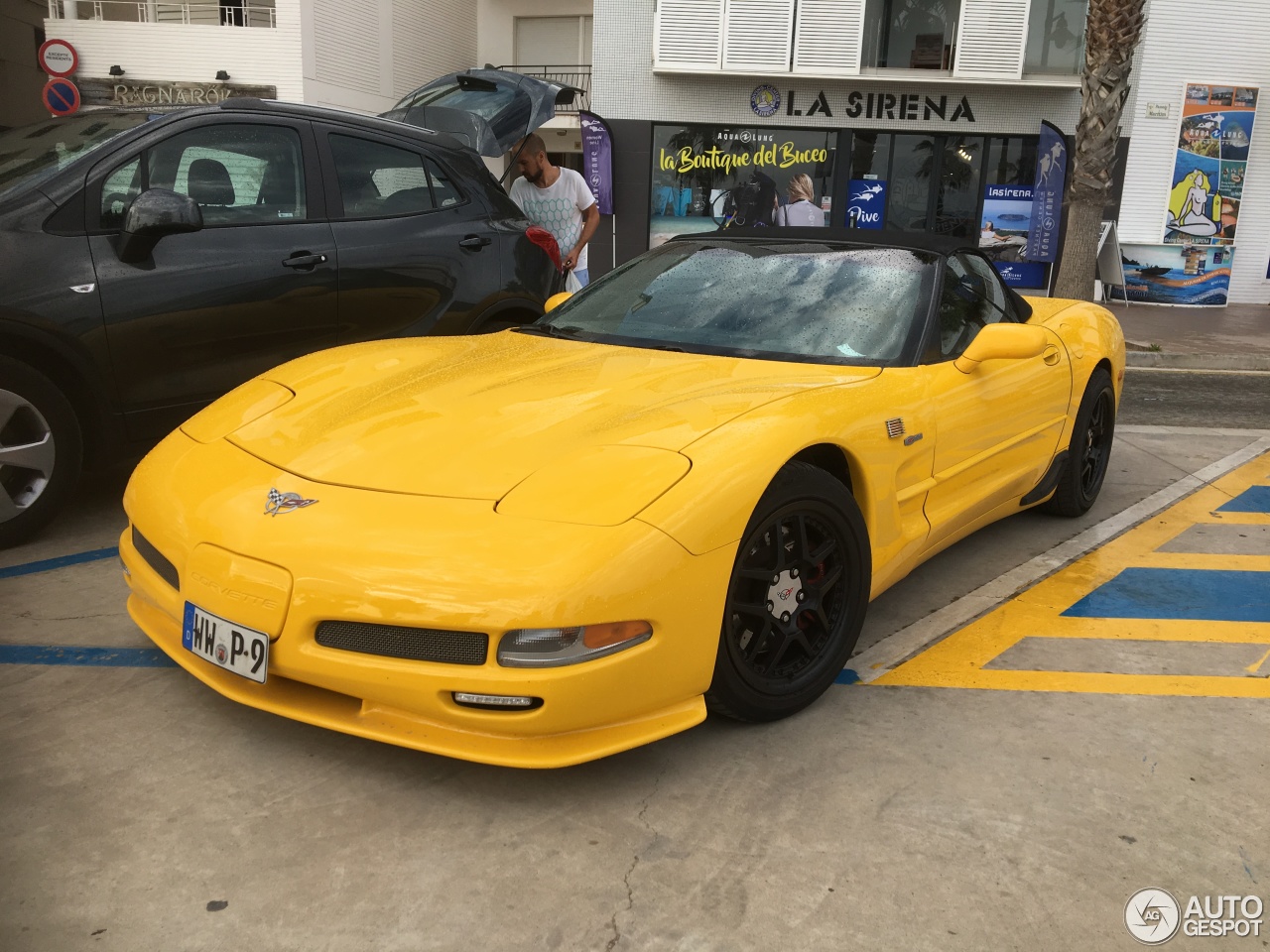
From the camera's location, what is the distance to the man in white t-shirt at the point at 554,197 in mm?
7621

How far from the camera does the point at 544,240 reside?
5672 mm

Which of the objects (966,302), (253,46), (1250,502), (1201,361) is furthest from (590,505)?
(253,46)

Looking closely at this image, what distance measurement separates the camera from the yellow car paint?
7.68ft

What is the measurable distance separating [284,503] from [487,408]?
64cm

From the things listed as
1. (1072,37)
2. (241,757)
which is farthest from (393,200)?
(1072,37)

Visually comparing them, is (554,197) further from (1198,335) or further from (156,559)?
(1198,335)

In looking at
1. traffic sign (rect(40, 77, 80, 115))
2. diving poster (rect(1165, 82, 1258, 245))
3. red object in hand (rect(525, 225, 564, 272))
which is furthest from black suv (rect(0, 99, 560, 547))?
diving poster (rect(1165, 82, 1258, 245))

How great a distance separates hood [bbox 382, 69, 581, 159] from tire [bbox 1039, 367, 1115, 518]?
449 centimetres

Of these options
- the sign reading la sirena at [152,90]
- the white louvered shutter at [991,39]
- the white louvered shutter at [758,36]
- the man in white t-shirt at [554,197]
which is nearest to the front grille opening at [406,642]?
the man in white t-shirt at [554,197]

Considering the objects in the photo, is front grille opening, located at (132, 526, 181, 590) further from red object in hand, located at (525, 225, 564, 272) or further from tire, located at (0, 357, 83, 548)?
red object in hand, located at (525, 225, 564, 272)

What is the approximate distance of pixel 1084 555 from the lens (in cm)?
454

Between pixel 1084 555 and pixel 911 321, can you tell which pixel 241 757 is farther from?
pixel 1084 555

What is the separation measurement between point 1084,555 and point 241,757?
11.3 ft

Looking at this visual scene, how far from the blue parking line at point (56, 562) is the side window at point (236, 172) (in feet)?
4.61
